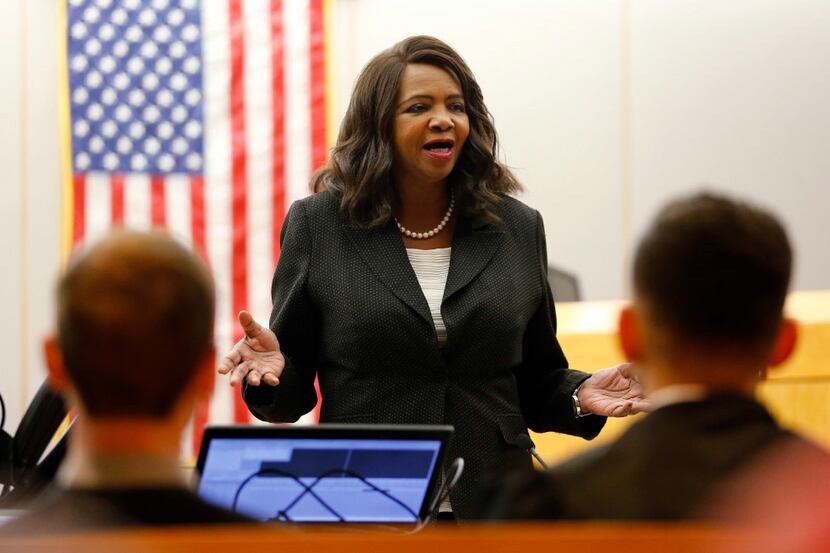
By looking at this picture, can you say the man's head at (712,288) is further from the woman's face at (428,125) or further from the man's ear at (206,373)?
the woman's face at (428,125)

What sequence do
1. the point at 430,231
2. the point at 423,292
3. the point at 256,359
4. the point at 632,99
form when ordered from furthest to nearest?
the point at 632,99 < the point at 430,231 < the point at 423,292 < the point at 256,359

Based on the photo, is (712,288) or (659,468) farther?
(712,288)

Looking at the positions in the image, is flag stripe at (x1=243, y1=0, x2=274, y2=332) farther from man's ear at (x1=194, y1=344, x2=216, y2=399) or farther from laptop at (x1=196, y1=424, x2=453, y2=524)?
man's ear at (x1=194, y1=344, x2=216, y2=399)

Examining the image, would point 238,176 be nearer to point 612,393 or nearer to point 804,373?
point 804,373

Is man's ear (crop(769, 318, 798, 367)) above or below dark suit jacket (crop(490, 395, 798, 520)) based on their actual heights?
above

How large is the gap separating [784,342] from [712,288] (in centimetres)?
15

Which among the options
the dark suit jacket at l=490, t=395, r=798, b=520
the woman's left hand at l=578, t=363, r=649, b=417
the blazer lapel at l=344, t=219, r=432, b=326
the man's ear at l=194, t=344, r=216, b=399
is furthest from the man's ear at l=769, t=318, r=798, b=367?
the blazer lapel at l=344, t=219, r=432, b=326

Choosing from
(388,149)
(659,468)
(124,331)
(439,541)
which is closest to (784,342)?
(659,468)

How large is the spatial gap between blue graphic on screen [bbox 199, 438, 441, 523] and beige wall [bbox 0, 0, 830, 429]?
5442mm

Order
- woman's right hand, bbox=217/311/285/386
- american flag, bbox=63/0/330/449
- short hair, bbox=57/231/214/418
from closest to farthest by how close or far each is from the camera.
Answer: short hair, bbox=57/231/214/418
woman's right hand, bbox=217/311/285/386
american flag, bbox=63/0/330/449

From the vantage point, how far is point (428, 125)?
2846 millimetres

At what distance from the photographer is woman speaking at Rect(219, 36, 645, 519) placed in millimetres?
2719

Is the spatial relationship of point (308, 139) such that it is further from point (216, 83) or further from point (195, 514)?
point (195, 514)

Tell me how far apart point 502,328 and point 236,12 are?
463 cm
